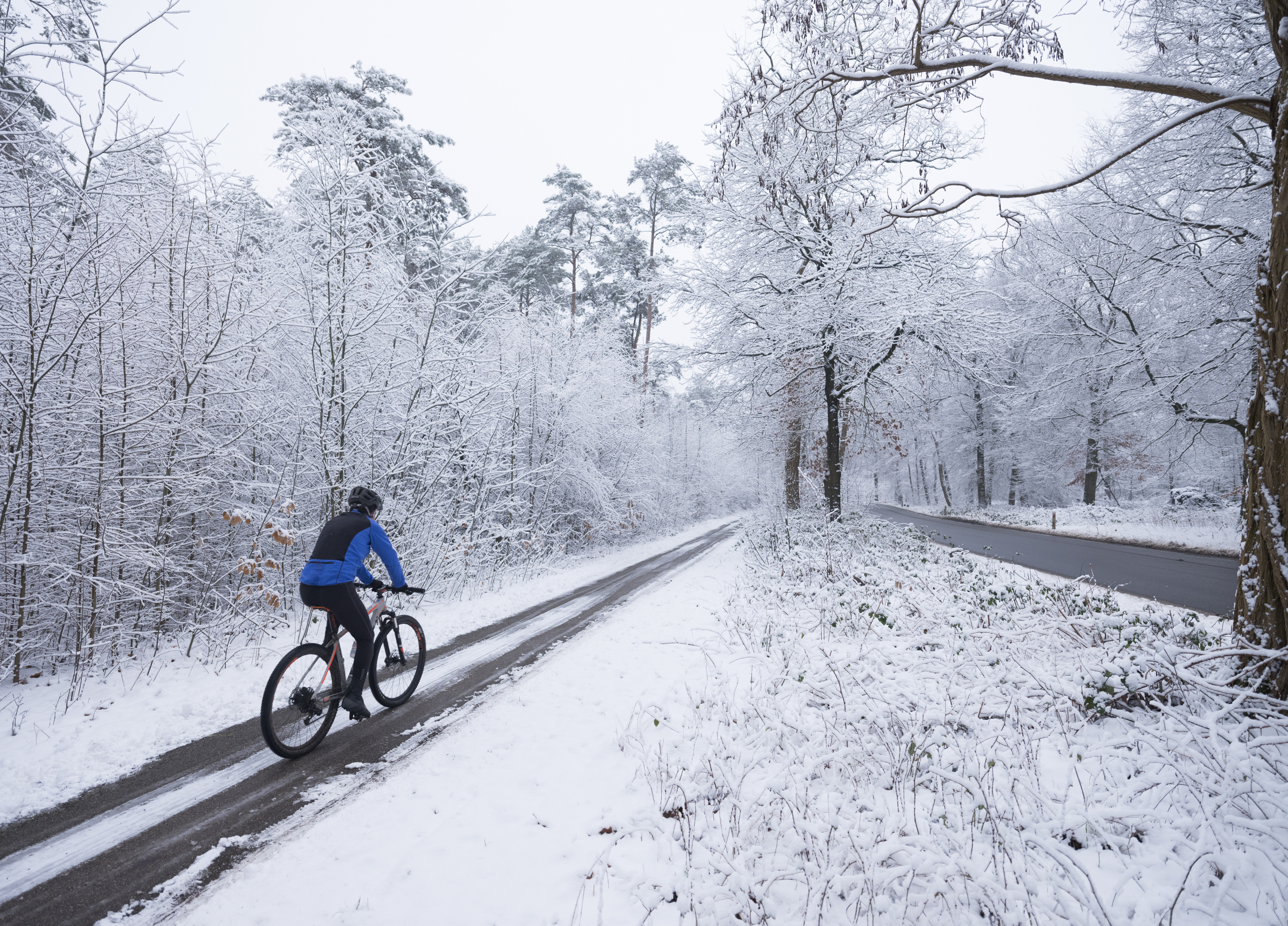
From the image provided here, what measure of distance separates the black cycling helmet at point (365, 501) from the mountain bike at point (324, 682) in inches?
28.4

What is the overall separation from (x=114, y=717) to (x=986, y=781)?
7.18 m

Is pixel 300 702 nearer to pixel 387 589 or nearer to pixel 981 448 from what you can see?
pixel 387 589

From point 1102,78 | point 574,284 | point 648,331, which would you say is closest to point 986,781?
point 1102,78

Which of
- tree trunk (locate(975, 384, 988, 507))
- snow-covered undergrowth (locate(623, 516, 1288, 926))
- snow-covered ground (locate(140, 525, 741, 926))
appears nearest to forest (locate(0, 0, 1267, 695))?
snow-covered undergrowth (locate(623, 516, 1288, 926))

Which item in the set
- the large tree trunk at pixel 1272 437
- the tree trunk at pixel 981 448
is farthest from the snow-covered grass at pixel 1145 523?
the large tree trunk at pixel 1272 437

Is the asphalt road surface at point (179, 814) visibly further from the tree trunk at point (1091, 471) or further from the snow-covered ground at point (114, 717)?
the tree trunk at point (1091, 471)

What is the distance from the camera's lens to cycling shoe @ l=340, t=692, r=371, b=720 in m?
4.61

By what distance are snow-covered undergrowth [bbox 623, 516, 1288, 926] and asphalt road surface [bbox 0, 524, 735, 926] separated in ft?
7.25

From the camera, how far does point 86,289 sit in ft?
18.7

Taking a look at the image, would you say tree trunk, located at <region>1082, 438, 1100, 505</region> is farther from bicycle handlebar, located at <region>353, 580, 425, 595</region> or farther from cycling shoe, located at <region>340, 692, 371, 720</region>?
cycling shoe, located at <region>340, 692, 371, 720</region>

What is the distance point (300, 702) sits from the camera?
13.9 feet

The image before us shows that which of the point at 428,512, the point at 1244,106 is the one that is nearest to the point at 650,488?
the point at 428,512

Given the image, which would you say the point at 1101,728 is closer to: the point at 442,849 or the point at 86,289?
the point at 442,849

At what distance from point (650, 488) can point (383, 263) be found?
518 inches
